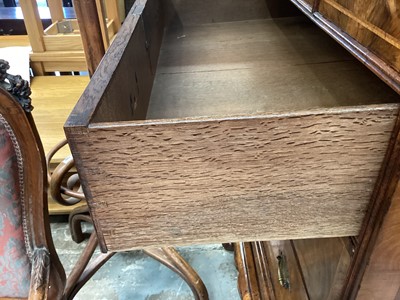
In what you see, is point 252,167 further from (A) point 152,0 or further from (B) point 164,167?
(A) point 152,0

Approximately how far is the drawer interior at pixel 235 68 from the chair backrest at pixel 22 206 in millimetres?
224

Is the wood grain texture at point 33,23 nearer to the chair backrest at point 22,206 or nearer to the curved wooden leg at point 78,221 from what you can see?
the curved wooden leg at point 78,221

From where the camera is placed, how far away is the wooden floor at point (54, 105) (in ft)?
4.26

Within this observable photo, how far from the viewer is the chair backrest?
2.09 feet

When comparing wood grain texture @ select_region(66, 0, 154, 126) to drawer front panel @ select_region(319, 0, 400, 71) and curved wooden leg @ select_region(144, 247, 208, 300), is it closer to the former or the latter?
drawer front panel @ select_region(319, 0, 400, 71)

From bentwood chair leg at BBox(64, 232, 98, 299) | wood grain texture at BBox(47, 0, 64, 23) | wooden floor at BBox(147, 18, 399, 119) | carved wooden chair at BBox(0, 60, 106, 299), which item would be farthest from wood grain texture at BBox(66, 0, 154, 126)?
wood grain texture at BBox(47, 0, 64, 23)

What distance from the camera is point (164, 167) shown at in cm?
38

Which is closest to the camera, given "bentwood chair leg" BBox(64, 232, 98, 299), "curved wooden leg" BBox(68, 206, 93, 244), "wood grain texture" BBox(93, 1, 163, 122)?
"wood grain texture" BBox(93, 1, 163, 122)

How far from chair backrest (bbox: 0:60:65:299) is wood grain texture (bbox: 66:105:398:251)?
12.7 inches

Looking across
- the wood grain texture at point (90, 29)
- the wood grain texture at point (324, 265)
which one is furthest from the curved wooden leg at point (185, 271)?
the wood grain texture at point (90, 29)

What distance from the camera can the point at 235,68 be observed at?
0.74m

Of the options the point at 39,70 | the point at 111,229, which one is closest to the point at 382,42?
the point at 111,229

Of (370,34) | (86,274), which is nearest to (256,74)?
(370,34)

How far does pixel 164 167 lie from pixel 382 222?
0.24m
